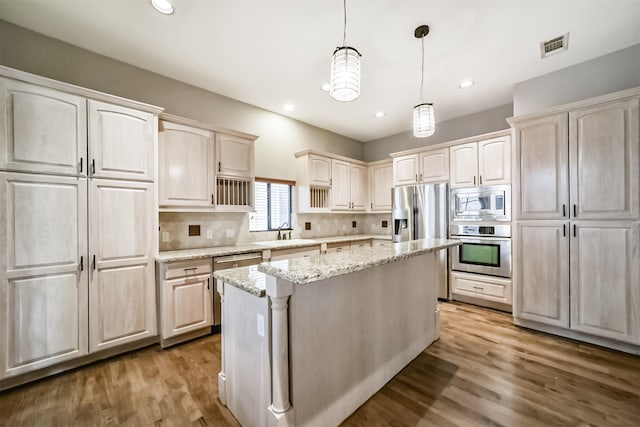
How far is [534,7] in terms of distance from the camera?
2.06 meters

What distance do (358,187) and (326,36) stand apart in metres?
3.05

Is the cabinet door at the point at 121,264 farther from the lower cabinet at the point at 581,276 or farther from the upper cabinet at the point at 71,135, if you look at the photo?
the lower cabinet at the point at 581,276

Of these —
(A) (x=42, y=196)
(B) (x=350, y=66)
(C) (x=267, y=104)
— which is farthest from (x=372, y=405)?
(C) (x=267, y=104)

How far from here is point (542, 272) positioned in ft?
9.39

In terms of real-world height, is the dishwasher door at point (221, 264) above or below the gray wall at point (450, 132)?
below

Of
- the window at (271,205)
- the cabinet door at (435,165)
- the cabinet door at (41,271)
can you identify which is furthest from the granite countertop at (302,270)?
the cabinet door at (435,165)

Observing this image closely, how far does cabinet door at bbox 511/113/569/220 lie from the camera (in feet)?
8.93

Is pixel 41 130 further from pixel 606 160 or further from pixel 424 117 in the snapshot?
pixel 606 160

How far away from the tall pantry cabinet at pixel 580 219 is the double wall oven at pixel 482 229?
1.25ft

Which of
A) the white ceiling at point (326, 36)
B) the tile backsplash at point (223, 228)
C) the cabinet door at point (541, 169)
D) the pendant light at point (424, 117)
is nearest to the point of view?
the white ceiling at point (326, 36)

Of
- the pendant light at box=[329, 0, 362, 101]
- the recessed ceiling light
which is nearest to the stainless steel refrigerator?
the pendant light at box=[329, 0, 362, 101]

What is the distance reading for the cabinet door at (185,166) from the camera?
2.80m

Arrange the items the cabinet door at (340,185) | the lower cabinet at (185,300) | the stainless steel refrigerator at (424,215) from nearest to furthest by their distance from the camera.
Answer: the lower cabinet at (185,300)
the stainless steel refrigerator at (424,215)
the cabinet door at (340,185)

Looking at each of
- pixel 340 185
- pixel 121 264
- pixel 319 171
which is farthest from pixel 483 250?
pixel 121 264
